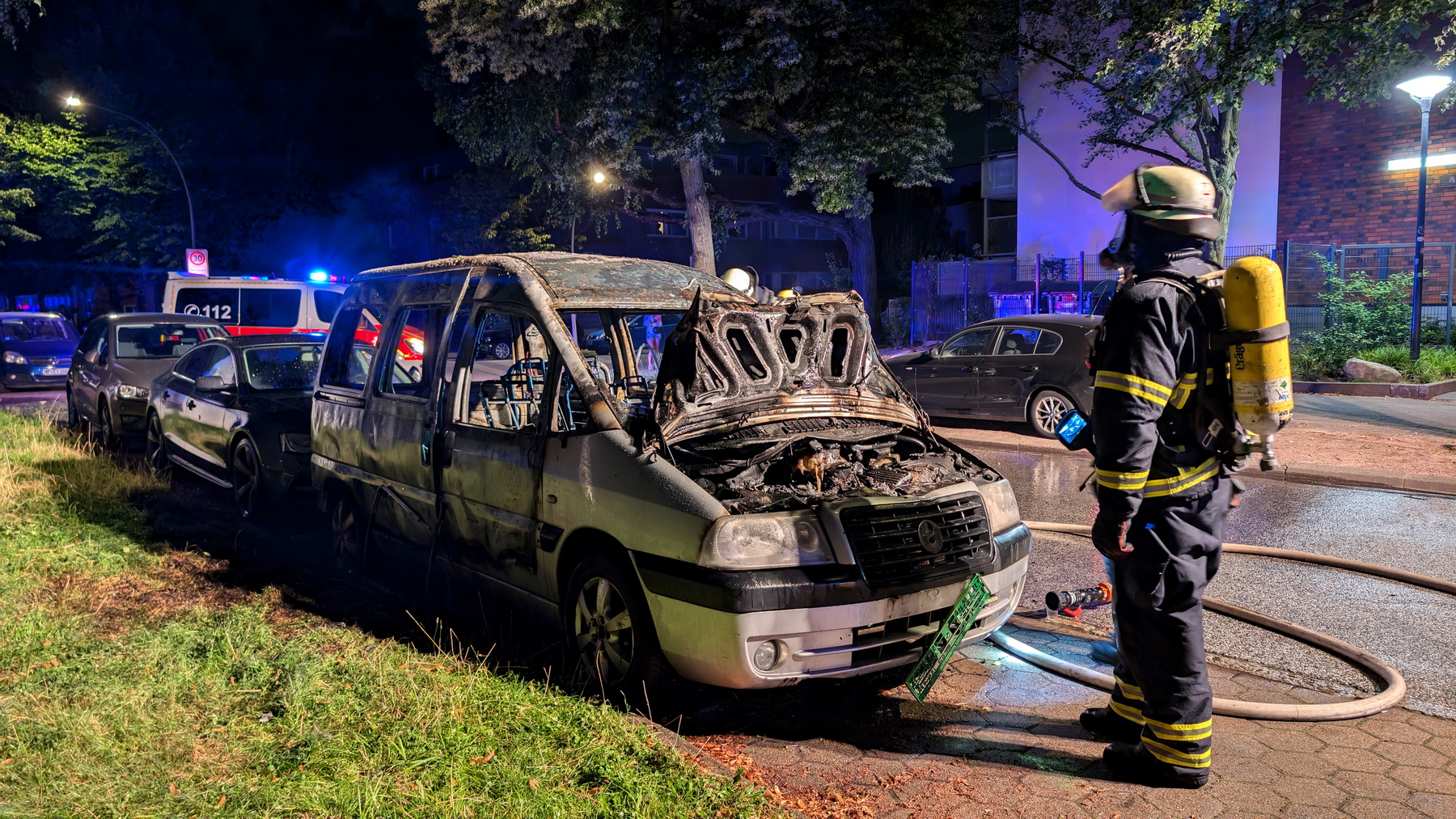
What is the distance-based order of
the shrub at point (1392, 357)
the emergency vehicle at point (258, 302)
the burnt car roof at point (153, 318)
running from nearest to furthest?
the burnt car roof at point (153, 318) → the shrub at point (1392, 357) → the emergency vehicle at point (258, 302)

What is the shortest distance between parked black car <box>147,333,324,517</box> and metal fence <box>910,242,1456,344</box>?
43.3ft

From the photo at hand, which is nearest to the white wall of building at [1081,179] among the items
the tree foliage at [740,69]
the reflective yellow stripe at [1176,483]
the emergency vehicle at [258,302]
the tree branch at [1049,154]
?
the tree branch at [1049,154]

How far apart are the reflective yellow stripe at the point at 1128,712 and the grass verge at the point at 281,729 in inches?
59.0

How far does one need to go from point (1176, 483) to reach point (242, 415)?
22.6 ft

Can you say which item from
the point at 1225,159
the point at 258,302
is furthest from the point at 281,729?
the point at 1225,159

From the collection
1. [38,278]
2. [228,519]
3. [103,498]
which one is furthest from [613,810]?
[38,278]

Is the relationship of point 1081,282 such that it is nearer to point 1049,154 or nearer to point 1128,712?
point 1049,154

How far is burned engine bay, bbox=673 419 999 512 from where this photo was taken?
3982 mm

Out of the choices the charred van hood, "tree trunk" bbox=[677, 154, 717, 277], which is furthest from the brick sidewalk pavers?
"tree trunk" bbox=[677, 154, 717, 277]

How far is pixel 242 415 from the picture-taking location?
7.79 m

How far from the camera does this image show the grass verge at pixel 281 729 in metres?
3.14

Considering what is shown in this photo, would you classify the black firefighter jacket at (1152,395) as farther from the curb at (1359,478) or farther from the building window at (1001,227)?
the building window at (1001,227)

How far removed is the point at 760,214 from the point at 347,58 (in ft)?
101

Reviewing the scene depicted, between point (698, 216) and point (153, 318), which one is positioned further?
point (698, 216)
